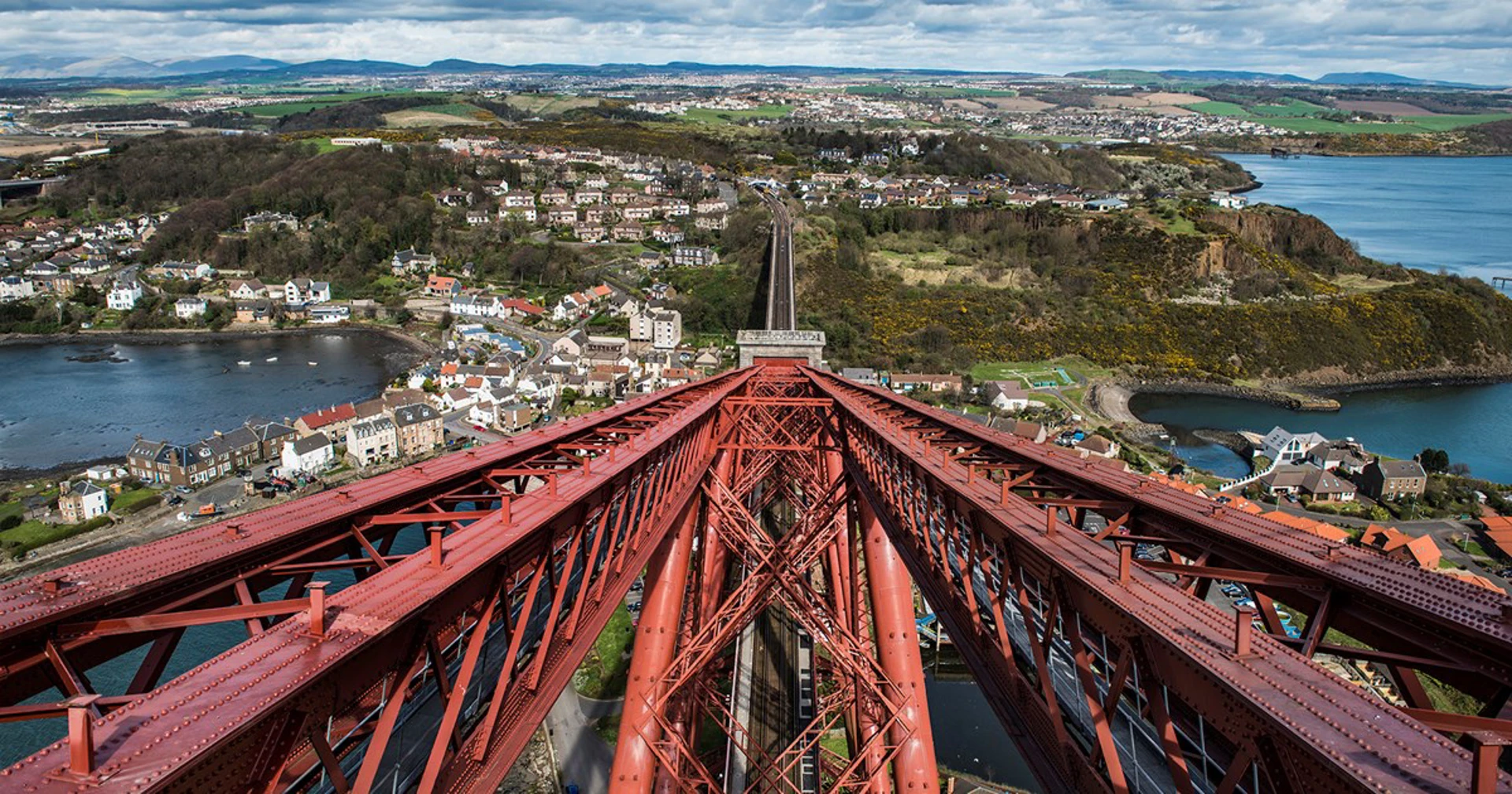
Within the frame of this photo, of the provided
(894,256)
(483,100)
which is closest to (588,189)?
(894,256)

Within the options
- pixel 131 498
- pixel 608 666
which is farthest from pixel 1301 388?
pixel 131 498

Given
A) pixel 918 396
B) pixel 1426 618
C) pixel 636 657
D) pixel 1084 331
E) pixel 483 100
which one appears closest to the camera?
pixel 1426 618

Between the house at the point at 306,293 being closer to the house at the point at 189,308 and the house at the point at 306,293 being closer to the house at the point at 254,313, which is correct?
the house at the point at 254,313

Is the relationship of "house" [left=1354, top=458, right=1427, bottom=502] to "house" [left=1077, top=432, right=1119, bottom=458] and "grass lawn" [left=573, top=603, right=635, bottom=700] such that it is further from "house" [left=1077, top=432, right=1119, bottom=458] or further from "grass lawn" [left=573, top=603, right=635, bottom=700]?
"grass lawn" [left=573, top=603, right=635, bottom=700]

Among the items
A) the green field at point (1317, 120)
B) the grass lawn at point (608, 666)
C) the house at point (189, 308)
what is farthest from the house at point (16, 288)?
the green field at point (1317, 120)

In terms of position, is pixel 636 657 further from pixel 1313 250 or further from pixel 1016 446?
pixel 1313 250

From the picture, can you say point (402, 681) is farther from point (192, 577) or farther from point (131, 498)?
point (131, 498)

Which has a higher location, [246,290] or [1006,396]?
[246,290]
